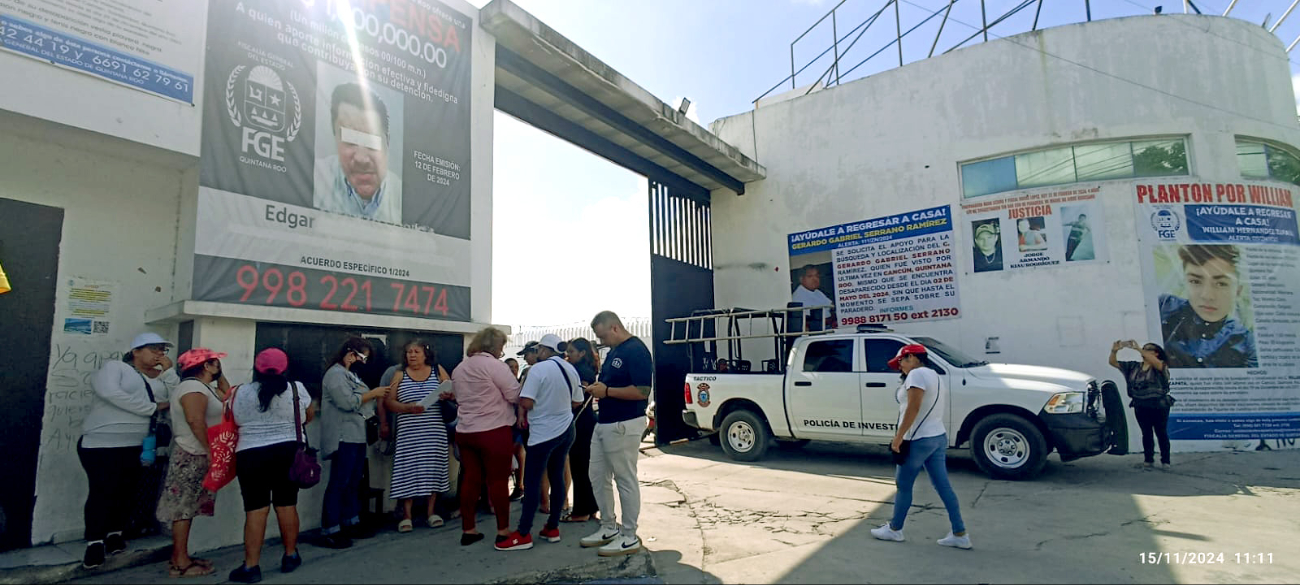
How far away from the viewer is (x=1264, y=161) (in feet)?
35.3

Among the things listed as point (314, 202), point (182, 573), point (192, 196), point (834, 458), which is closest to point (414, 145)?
point (314, 202)

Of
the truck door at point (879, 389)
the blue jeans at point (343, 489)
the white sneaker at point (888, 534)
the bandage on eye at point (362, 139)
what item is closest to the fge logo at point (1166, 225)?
the truck door at point (879, 389)

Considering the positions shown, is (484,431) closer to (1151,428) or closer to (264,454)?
(264,454)

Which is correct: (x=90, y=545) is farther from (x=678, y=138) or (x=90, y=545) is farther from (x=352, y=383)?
(x=678, y=138)

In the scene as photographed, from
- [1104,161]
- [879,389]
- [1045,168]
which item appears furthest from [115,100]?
[1104,161]

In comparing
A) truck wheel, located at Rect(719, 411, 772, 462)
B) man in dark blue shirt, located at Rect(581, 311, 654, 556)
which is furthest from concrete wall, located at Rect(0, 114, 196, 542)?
truck wheel, located at Rect(719, 411, 772, 462)

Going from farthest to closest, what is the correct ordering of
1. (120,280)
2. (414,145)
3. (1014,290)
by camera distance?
1. (1014,290)
2. (414,145)
3. (120,280)

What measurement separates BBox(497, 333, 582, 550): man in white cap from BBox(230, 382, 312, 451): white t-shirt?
1.59 metres

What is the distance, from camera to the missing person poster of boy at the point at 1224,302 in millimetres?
9891

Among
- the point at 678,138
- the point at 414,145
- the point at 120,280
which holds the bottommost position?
the point at 120,280

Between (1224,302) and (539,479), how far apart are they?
1069 cm

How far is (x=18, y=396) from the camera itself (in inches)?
192

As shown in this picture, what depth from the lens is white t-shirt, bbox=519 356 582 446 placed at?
5.09 metres

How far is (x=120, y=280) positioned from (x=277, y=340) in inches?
51.0
